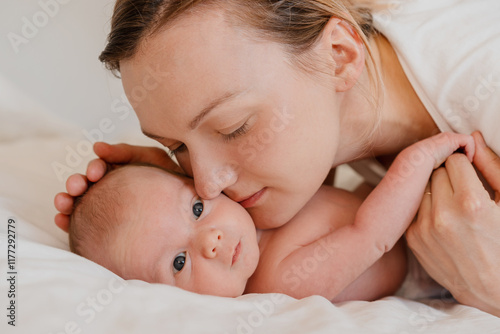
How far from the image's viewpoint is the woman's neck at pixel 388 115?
1312 mm

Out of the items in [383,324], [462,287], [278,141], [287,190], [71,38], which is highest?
[71,38]

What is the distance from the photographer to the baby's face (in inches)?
42.9

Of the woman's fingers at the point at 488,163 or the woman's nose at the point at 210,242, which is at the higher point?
the woman's nose at the point at 210,242

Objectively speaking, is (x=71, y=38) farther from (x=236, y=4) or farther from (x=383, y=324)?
(x=383, y=324)

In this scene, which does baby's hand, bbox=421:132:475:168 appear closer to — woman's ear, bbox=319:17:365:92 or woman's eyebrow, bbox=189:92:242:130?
woman's ear, bbox=319:17:365:92

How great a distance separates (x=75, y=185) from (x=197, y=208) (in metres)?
0.32

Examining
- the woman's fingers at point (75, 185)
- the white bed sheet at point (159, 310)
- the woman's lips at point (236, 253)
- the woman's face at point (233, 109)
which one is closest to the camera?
the white bed sheet at point (159, 310)

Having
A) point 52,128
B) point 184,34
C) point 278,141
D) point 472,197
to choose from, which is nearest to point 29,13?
point 52,128

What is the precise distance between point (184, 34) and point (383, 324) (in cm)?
67

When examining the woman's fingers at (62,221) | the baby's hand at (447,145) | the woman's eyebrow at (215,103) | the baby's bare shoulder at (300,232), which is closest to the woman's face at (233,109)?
the woman's eyebrow at (215,103)

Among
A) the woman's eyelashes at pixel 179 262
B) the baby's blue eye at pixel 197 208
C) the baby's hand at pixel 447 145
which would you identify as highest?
the baby's blue eye at pixel 197 208

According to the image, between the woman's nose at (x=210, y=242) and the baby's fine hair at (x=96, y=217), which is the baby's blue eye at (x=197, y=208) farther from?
the baby's fine hair at (x=96, y=217)

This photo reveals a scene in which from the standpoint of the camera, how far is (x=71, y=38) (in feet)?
6.37

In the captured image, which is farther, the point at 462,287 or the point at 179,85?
the point at 462,287
